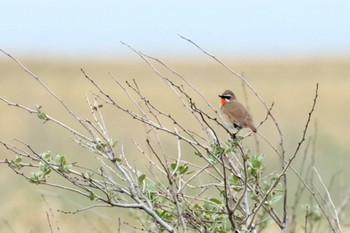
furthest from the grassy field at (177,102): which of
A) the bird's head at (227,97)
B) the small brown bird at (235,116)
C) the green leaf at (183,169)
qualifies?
the green leaf at (183,169)

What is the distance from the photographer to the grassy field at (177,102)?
1795cm

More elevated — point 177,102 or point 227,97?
point 227,97

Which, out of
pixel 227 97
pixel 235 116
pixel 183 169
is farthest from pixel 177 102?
pixel 183 169

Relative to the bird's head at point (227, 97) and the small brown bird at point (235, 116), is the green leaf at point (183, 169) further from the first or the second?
the bird's head at point (227, 97)

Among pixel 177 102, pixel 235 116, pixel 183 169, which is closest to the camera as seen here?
pixel 183 169

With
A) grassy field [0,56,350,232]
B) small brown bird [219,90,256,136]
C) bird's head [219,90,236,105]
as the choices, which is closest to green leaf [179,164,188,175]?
small brown bird [219,90,256,136]

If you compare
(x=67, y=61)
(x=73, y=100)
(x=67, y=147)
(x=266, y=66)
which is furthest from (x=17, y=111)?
(x=266, y=66)

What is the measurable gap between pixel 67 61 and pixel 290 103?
10490 mm

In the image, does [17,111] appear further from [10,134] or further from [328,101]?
[328,101]

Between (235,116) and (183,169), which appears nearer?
(183,169)

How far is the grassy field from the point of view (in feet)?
58.9

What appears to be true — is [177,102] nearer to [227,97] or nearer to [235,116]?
[227,97]

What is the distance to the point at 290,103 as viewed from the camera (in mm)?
29281

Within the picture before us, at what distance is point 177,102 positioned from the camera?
28.0 meters
